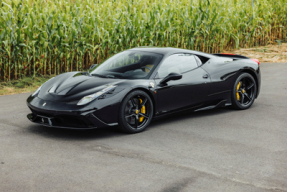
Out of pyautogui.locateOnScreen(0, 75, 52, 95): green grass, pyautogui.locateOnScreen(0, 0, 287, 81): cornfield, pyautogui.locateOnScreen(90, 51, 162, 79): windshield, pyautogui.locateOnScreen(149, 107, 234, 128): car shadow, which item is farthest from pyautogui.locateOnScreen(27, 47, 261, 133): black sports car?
pyautogui.locateOnScreen(0, 0, 287, 81): cornfield

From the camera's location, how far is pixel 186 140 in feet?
19.0

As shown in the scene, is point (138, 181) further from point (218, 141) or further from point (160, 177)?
point (218, 141)

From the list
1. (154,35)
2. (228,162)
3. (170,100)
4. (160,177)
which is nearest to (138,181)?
(160,177)

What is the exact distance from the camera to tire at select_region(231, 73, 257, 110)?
764 centimetres

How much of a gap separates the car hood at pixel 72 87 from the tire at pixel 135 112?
1.15ft

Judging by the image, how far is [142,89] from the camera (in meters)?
6.14

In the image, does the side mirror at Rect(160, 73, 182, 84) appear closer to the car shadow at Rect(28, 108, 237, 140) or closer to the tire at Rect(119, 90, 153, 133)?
the tire at Rect(119, 90, 153, 133)

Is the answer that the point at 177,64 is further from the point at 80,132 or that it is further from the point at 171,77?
the point at 80,132

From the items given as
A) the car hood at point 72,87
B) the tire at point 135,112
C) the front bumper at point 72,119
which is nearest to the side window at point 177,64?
the tire at point 135,112

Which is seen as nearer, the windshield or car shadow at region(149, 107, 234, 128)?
the windshield

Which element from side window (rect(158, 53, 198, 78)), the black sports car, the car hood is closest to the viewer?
the black sports car

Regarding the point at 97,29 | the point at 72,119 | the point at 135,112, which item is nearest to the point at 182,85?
the point at 135,112

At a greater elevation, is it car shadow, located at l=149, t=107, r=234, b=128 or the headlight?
the headlight

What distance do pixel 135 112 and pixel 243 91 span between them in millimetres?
2729
